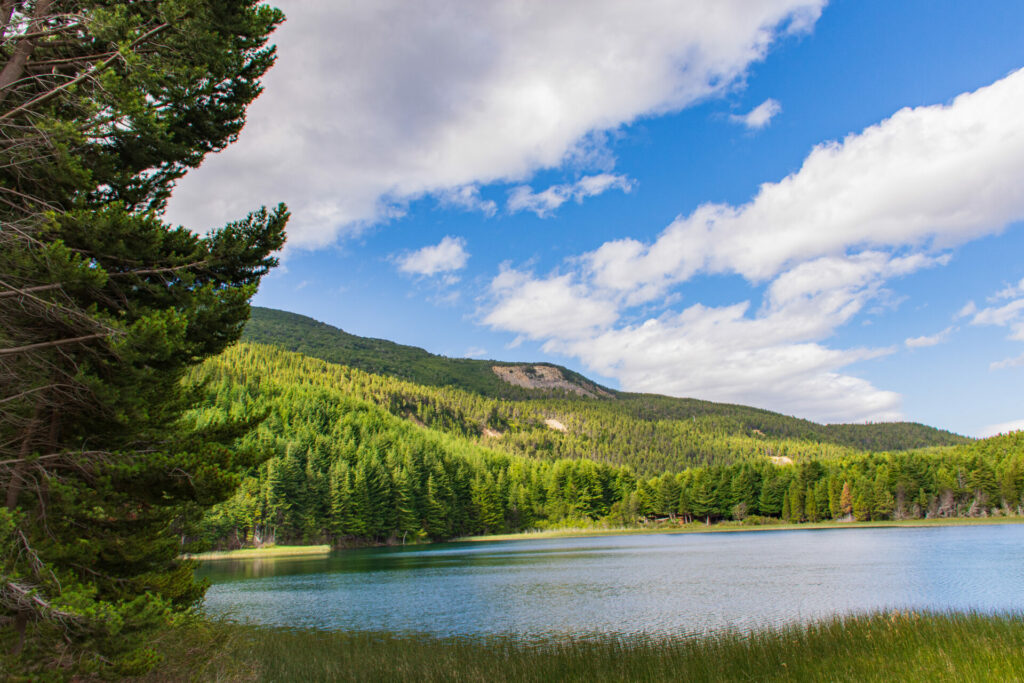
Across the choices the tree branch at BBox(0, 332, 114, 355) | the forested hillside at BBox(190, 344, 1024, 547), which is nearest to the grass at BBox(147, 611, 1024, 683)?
the tree branch at BBox(0, 332, 114, 355)

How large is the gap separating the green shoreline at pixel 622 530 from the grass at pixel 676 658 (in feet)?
193

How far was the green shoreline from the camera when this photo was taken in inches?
3351

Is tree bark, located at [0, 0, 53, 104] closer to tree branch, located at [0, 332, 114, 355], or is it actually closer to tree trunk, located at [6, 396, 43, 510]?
tree branch, located at [0, 332, 114, 355]

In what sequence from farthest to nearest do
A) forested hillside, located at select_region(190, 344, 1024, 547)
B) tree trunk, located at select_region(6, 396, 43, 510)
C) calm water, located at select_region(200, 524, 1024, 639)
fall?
forested hillside, located at select_region(190, 344, 1024, 547) < calm water, located at select_region(200, 524, 1024, 639) < tree trunk, located at select_region(6, 396, 43, 510)

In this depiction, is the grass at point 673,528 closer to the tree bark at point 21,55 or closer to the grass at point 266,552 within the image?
the grass at point 266,552

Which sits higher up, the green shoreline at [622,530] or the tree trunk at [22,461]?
the tree trunk at [22,461]

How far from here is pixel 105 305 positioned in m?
10.1

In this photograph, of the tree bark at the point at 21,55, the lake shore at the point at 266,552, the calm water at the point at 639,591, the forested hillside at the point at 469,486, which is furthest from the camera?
the forested hillside at the point at 469,486

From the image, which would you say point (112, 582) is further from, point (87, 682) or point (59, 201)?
point (59, 201)

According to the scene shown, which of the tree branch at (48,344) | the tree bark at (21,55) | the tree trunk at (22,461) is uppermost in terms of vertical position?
the tree bark at (21,55)

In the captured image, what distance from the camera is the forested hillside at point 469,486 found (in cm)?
9150

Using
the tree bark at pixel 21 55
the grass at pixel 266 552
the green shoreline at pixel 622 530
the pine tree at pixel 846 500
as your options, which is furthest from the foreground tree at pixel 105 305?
the pine tree at pixel 846 500

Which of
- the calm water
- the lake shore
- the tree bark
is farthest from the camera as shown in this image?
the lake shore

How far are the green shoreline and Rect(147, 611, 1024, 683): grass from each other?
2317 inches
